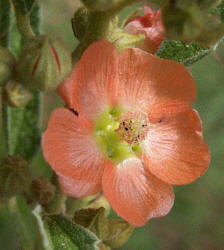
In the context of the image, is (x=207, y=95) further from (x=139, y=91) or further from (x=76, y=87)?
(x=76, y=87)

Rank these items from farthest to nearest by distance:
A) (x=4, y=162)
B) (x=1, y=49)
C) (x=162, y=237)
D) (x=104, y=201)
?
(x=162, y=237), (x=104, y=201), (x=4, y=162), (x=1, y=49)

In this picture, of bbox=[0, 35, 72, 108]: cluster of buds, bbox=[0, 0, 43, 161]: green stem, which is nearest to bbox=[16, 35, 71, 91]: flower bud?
bbox=[0, 35, 72, 108]: cluster of buds

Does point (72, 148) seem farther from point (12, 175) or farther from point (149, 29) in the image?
point (149, 29)

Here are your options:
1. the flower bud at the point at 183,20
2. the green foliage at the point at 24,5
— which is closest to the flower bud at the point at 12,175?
the green foliage at the point at 24,5

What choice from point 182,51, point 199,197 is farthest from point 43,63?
point 199,197

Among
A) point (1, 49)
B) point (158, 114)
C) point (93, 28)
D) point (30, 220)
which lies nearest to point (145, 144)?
point (158, 114)

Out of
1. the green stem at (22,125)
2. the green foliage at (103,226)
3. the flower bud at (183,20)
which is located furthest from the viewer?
the green stem at (22,125)

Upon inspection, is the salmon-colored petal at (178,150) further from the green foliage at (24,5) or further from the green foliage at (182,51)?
the green foliage at (24,5)
